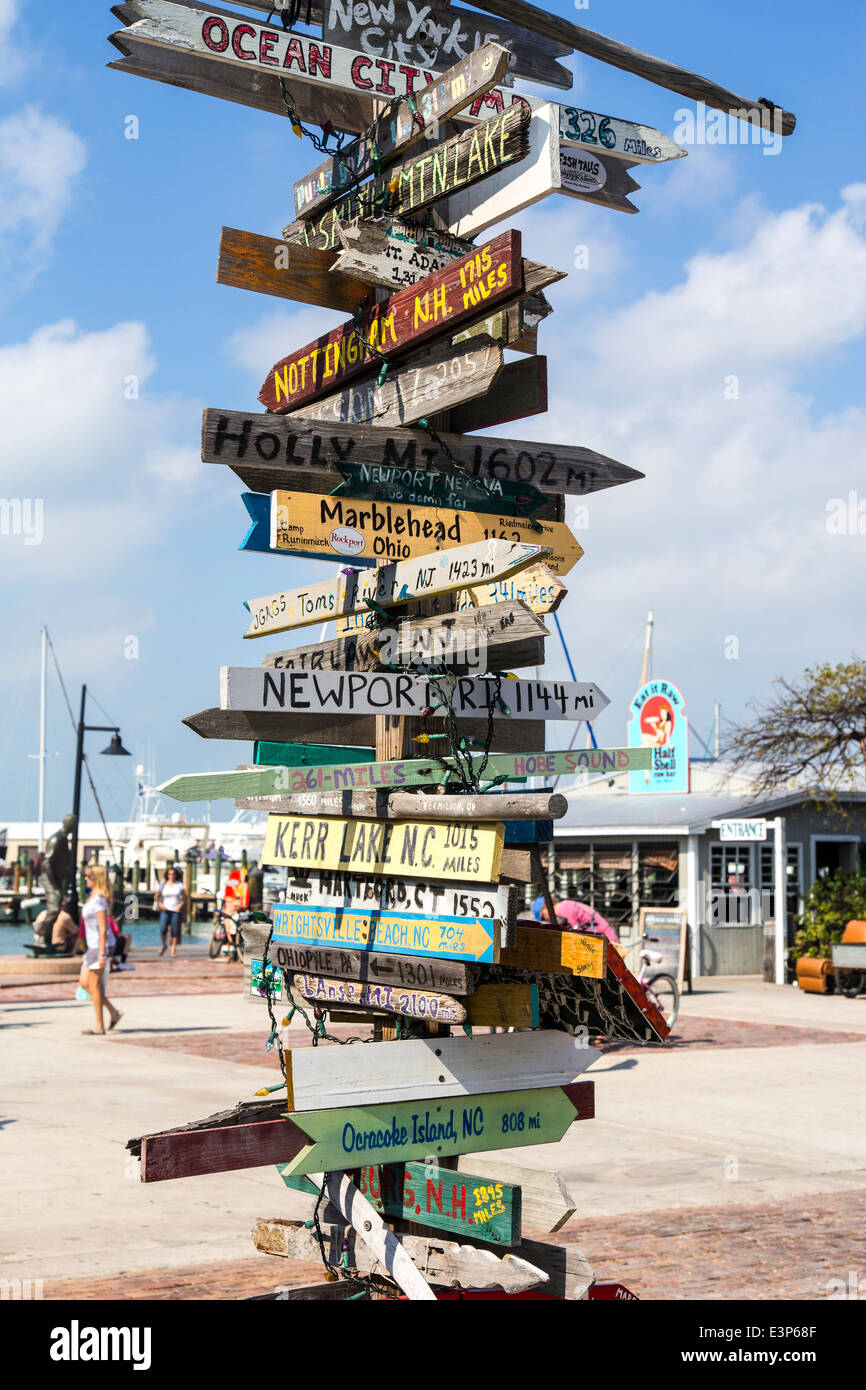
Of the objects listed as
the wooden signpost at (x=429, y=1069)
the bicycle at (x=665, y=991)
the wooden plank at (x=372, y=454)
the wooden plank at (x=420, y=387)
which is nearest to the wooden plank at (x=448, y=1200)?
the wooden signpost at (x=429, y=1069)

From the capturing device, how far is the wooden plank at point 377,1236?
4188 millimetres

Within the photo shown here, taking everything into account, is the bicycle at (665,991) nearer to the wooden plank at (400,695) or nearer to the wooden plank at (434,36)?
the wooden plank at (400,695)

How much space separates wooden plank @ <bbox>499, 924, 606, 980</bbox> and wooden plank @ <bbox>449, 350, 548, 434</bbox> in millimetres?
1850

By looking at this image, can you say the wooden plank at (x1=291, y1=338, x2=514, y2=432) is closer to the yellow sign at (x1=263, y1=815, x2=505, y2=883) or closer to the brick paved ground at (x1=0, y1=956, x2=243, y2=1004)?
the yellow sign at (x1=263, y1=815, x2=505, y2=883)

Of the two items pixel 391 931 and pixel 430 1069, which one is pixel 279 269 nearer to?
pixel 391 931

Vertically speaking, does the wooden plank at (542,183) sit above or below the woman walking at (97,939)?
above

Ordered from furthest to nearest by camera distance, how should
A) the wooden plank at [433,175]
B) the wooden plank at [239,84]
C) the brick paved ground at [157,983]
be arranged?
1. the brick paved ground at [157,983]
2. the wooden plank at [239,84]
3. the wooden plank at [433,175]

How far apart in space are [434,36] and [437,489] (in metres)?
1.74

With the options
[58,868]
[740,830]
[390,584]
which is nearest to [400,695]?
[390,584]

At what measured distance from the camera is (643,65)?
5.28 m

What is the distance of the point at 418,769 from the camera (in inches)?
172

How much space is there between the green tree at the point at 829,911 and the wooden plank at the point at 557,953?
829 inches

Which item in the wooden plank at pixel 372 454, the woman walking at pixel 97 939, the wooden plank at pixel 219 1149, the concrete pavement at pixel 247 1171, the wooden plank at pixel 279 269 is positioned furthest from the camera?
the woman walking at pixel 97 939
